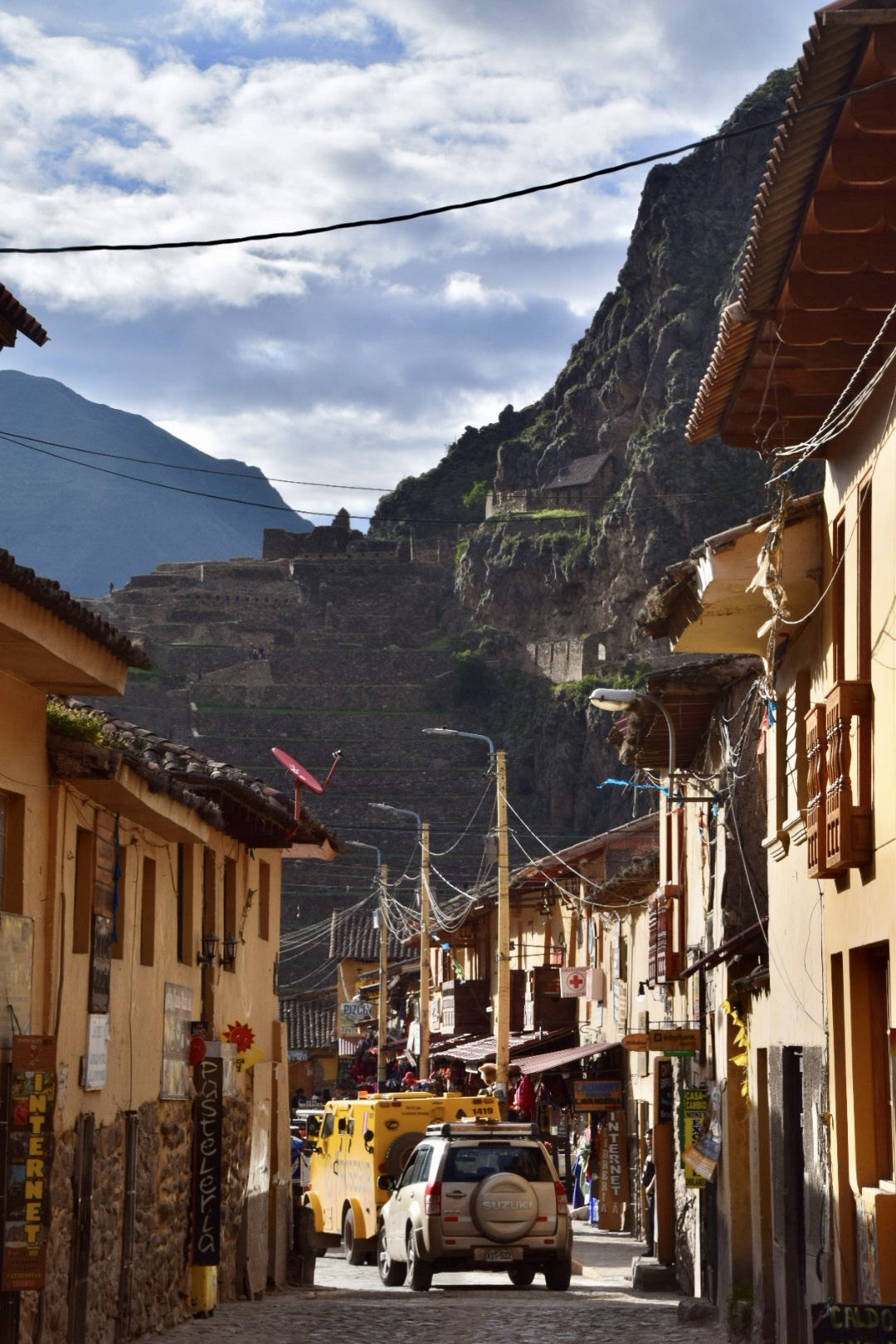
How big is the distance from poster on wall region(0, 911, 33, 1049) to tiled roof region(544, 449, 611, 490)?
109m

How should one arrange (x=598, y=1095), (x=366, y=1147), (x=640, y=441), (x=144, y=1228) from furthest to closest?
(x=640, y=441) < (x=598, y=1095) < (x=366, y=1147) < (x=144, y=1228)

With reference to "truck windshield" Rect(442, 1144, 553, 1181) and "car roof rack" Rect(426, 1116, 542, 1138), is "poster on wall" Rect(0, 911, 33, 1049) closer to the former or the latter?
"truck windshield" Rect(442, 1144, 553, 1181)

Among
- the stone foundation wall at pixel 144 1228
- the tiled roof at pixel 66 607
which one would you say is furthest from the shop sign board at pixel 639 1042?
the tiled roof at pixel 66 607

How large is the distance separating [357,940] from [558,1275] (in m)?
50.1

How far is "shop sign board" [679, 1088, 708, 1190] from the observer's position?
18.7 m

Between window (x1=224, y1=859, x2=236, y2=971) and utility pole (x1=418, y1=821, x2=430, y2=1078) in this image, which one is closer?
A: window (x1=224, y1=859, x2=236, y2=971)

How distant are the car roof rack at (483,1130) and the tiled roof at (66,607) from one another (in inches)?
324

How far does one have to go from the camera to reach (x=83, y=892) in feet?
44.6

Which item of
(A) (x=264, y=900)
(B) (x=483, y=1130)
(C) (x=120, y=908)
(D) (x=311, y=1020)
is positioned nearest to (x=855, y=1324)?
(C) (x=120, y=908)

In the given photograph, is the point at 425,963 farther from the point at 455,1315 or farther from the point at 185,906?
the point at 455,1315

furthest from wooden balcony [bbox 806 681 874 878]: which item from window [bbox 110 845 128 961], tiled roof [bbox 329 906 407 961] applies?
tiled roof [bbox 329 906 407 961]

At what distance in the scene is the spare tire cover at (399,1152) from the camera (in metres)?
22.9

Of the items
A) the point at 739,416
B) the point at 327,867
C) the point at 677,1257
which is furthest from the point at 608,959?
the point at 327,867

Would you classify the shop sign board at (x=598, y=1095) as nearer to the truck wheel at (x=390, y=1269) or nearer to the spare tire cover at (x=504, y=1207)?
the truck wheel at (x=390, y=1269)
